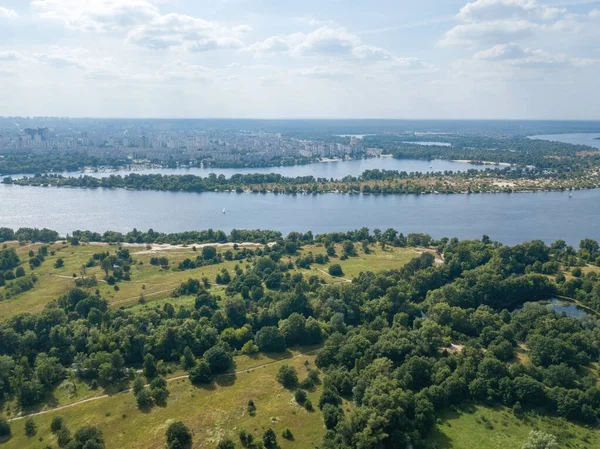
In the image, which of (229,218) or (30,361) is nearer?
(30,361)

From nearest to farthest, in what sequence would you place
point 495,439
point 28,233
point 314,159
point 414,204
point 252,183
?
point 495,439
point 28,233
point 414,204
point 252,183
point 314,159

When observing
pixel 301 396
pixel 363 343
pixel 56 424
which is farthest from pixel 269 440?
pixel 56 424

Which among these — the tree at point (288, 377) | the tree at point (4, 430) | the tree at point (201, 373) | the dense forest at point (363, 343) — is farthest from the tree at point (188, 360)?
the tree at point (4, 430)

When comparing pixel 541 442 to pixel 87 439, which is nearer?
pixel 541 442

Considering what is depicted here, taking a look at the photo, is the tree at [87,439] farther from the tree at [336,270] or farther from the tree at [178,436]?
the tree at [336,270]

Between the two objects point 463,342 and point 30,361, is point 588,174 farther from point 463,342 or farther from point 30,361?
point 30,361

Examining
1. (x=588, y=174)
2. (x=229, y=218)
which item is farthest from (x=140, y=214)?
(x=588, y=174)

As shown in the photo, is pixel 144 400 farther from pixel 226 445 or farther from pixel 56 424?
pixel 226 445

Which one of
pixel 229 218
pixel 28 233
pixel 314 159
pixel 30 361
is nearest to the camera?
pixel 30 361
